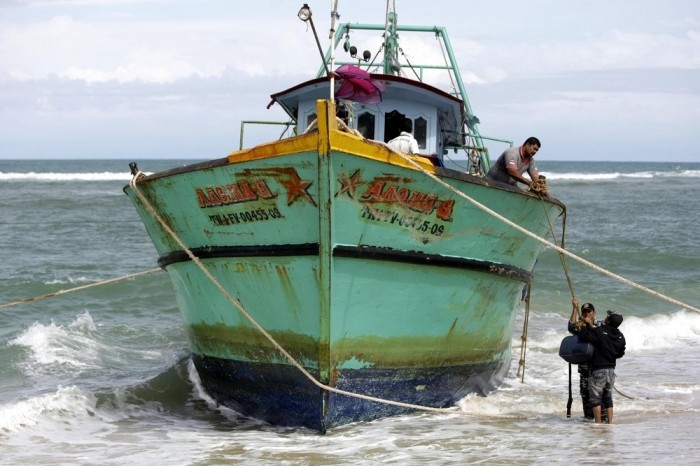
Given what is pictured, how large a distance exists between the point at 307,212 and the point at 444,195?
1.16 m

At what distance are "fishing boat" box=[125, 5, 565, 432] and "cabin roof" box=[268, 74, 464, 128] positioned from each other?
1.9 inches

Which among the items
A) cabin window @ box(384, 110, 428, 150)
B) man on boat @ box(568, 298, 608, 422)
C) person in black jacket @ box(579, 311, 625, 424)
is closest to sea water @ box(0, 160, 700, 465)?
man on boat @ box(568, 298, 608, 422)

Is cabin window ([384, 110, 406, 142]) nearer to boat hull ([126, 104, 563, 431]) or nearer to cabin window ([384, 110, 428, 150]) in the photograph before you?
cabin window ([384, 110, 428, 150])

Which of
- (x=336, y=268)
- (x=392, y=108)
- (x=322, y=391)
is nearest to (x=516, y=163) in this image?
(x=392, y=108)

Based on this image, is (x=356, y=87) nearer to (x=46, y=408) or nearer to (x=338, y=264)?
(x=338, y=264)

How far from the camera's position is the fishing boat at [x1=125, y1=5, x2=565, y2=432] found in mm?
7758

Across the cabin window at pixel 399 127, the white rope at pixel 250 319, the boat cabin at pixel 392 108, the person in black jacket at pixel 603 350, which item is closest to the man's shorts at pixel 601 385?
the person in black jacket at pixel 603 350

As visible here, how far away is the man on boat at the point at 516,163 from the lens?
948cm

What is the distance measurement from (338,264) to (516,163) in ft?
8.40

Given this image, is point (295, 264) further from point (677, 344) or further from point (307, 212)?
point (677, 344)

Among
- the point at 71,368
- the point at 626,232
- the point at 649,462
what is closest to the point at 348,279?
the point at 649,462

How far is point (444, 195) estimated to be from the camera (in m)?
8.11

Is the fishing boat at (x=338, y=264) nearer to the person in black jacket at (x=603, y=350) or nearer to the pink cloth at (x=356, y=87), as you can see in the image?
the pink cloth at (x=356, y=87)

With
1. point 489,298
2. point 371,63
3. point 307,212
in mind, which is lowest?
point 489,298
